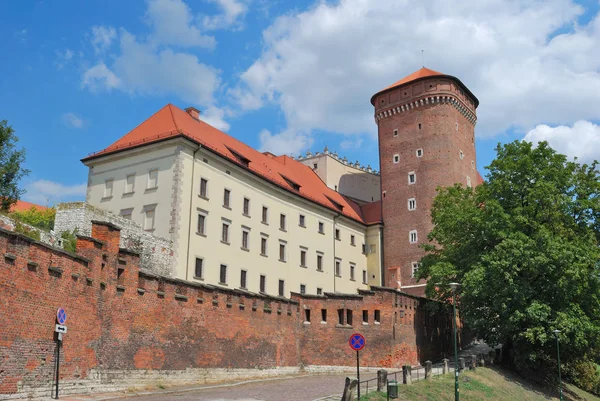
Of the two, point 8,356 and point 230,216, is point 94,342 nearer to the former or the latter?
point 8,356

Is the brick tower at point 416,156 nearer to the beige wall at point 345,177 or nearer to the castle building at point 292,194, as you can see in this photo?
the castle building at point 292,194

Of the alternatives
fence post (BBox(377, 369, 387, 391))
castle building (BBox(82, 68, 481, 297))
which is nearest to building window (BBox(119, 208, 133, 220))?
castle building (BBox(82, 68, 481, 297))

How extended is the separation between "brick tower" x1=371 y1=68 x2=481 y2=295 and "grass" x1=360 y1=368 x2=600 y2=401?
17.1 m

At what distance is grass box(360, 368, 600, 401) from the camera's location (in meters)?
23.6

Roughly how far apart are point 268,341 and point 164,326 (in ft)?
25.7

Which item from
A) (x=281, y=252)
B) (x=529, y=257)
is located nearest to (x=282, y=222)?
(x=281, y=252)

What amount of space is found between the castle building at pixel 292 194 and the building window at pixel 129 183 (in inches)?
2.8

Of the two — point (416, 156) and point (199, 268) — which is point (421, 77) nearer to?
point (416, 156)

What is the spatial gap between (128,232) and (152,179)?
5.63 m

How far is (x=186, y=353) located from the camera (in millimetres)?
23797

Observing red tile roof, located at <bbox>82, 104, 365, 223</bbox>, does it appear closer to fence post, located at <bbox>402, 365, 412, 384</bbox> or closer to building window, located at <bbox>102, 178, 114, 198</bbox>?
building window, located at <bbox>102, 178, 114, 198</bbox>

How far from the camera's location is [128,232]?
109 feet

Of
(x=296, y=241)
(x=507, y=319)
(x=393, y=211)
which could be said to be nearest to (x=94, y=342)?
(x=507, y=319)

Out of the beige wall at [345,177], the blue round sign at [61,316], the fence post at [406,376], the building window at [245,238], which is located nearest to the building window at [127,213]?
the building window at [245,238]
